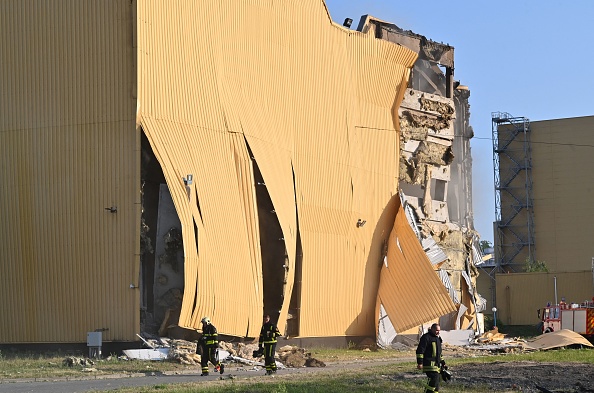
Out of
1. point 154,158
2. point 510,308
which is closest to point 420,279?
point 154,158

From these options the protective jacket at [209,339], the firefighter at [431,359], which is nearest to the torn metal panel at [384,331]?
the protective jacket at [209,339]

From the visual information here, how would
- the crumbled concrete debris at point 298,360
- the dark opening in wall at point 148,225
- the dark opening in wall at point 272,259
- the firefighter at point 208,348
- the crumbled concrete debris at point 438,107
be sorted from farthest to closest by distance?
the crumbled concrete debris at point 438,107
the dark opening in wall at point 272,259
the dark opening in wall at point 148,225
the crumbled concrete debris at point 298,360
the firefighter at point 208,348

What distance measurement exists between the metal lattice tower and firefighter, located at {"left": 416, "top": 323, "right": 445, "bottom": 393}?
61.7 metres

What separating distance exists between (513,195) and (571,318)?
129 feet

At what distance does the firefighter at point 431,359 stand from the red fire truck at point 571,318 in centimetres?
2349

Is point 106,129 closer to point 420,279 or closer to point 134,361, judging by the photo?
point 134,361

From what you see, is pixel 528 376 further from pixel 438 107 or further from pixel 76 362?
pixel 438 107

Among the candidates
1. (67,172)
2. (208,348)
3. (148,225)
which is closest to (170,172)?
(148,225)

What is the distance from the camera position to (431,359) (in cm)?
1859

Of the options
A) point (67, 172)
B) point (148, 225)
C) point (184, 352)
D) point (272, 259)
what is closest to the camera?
point (184, 352)

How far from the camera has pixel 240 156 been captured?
3356 centimetres

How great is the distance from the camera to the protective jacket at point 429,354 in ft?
60.8

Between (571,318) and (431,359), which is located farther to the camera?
(571,318)

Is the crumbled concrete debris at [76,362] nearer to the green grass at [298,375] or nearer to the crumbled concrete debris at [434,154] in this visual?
the green grass at [298,375]
